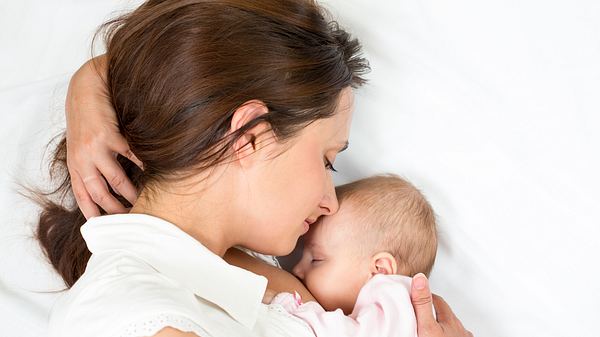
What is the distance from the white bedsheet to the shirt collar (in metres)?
0.51

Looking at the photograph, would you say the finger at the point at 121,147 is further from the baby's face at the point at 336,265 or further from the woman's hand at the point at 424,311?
the woman's hand at the point at 424,311

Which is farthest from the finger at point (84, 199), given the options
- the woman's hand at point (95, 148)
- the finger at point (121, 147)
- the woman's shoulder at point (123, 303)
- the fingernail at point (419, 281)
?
the fingernail at point (419, 281)

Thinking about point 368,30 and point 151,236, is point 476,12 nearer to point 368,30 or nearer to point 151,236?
point 368,30

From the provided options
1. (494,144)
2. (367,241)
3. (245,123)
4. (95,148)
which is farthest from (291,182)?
(494,144)

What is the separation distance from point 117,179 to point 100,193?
4 cm

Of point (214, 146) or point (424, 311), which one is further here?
point (424, 311)

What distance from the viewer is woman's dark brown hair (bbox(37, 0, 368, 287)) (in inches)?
55.6

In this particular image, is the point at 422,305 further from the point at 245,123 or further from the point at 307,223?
the point at 245,123

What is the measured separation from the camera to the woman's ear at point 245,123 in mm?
1406

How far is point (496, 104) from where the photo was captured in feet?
5.63

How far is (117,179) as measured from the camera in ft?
5.22

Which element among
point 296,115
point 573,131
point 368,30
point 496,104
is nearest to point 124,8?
point 368,30

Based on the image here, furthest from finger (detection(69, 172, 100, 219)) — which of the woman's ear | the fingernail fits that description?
the fingernail

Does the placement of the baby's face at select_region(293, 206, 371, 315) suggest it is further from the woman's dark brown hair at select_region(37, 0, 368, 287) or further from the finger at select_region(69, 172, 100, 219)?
the finger at select_region(69, 172, 100, 219)
